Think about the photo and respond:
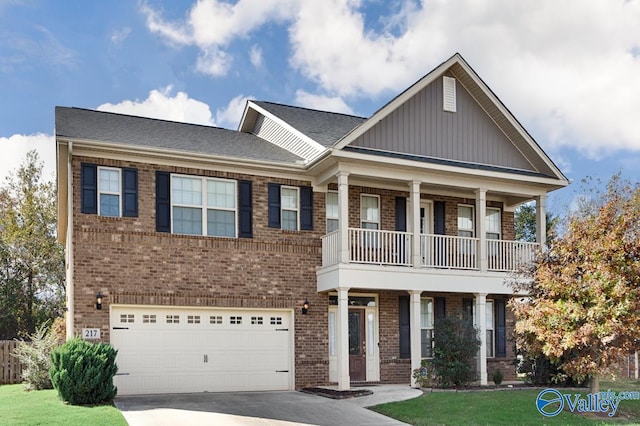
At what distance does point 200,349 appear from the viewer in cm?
1717

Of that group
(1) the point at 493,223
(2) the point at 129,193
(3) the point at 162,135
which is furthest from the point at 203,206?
(1) the point at 493,223

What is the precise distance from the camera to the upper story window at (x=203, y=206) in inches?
674

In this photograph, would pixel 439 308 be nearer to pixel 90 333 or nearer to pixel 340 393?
pixel 340 393

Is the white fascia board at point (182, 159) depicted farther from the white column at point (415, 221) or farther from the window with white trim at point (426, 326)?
the window with white trim at point (426, 326)

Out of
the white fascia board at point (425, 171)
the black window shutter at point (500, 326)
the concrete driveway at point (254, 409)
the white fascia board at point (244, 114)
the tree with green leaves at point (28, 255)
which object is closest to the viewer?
the concrete driveway at point (254, 409)

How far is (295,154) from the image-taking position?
19531mm

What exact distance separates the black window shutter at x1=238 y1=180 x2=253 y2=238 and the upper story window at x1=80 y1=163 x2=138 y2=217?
103 inches

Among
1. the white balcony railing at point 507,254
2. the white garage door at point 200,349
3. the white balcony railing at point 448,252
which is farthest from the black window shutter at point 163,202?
the white balcony railing at point 507,254

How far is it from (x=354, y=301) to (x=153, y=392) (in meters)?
5.87

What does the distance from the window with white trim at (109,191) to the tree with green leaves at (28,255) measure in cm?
1753

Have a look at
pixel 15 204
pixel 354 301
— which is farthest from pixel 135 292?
pixel 15 204

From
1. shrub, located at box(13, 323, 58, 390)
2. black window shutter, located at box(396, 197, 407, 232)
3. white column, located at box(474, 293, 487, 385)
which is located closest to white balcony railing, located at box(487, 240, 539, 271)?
white column, located at box(474, 293, 487, 385)

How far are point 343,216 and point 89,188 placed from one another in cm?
611

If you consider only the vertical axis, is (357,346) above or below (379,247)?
below
